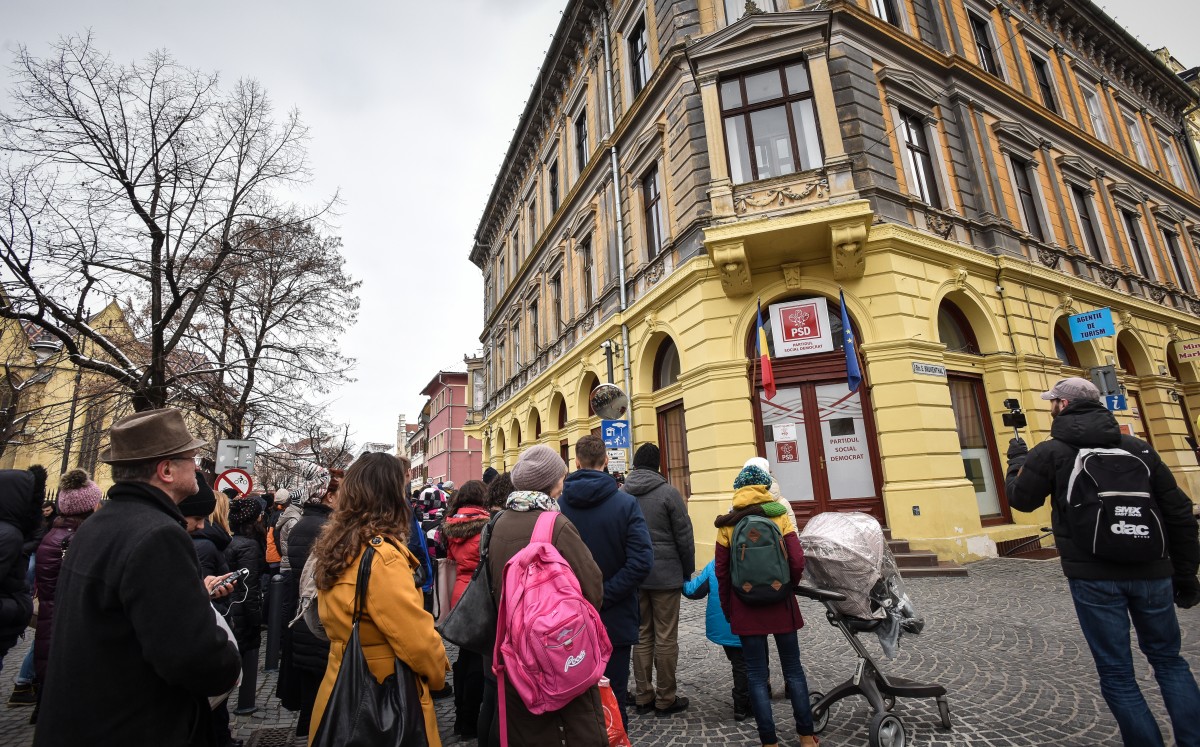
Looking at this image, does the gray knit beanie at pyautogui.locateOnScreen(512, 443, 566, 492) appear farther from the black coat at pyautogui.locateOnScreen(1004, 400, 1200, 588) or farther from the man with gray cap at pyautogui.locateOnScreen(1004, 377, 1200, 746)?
the man with gray cap at pyautogui.locateOnScreen(1004, 377, 1200, 746)

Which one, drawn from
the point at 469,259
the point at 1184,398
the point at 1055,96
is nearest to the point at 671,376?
the point at 1055,96

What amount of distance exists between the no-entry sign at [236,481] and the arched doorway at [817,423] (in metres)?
10.4

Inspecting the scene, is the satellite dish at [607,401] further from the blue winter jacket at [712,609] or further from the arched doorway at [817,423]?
the arched doorway at [817,423]

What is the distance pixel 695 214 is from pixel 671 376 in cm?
410

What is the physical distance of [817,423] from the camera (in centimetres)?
1112

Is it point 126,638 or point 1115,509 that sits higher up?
point 1115,509

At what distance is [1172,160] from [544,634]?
3272cm

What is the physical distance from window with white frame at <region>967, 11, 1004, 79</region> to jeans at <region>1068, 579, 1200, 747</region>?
17471 millimetres

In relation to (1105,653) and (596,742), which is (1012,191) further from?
(596,742)

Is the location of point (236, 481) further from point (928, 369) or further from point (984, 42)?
point (984, 42)

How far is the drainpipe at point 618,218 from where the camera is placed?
14.4 metres

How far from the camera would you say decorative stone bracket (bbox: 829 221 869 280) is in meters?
10.4

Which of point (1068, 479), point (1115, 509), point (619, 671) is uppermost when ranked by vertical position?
point (1068, 479)

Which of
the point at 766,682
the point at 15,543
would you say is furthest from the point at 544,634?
the point at 15,543
